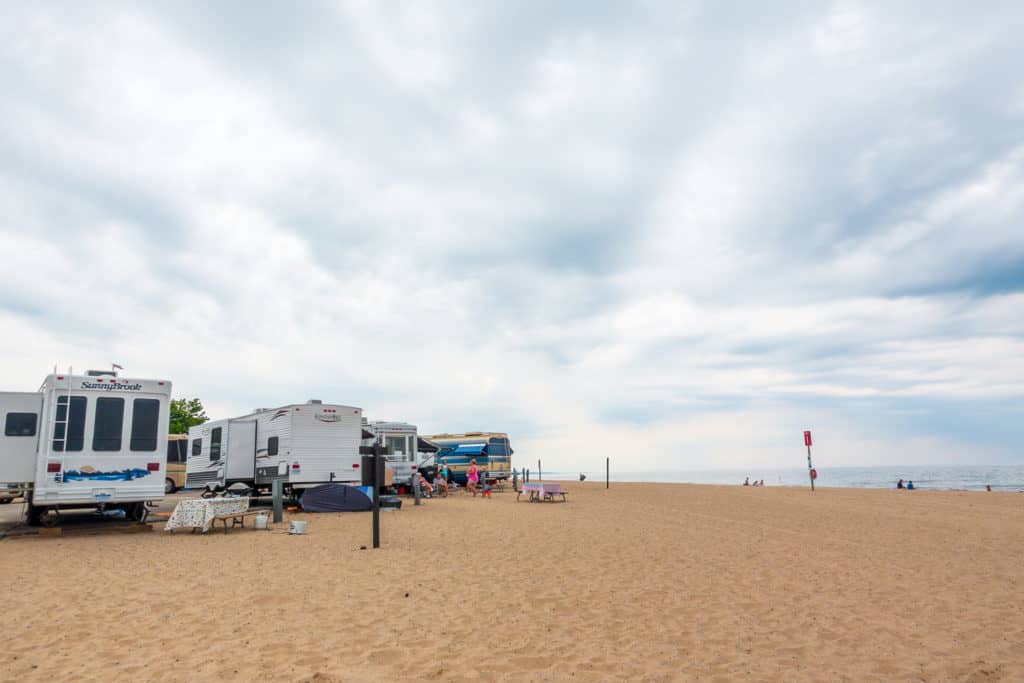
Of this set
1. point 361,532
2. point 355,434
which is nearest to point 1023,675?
point 361,532

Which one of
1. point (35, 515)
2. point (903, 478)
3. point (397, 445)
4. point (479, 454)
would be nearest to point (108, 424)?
point (35, 515)

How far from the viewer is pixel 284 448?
1942cm

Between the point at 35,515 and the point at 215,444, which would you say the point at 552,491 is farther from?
the point at 35,515

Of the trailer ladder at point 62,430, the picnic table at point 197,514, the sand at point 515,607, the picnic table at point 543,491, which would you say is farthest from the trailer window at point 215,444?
the picnic table at point 543,491

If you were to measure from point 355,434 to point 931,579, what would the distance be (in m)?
15.8

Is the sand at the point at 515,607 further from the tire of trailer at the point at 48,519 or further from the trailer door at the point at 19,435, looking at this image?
the tire of trailer at the point at 48,519

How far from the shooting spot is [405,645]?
6121 mm

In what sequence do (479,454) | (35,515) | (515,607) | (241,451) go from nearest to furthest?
(515,607)
(35,515)
(241,451)
(479,454)

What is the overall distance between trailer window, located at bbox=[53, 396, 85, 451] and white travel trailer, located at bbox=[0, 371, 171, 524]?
2cm

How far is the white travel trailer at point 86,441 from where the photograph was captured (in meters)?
13.4

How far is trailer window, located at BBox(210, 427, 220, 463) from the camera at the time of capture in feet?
70.7

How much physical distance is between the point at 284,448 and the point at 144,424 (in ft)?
17.8

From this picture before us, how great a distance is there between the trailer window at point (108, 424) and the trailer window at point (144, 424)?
0.81 ft

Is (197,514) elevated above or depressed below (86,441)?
below
